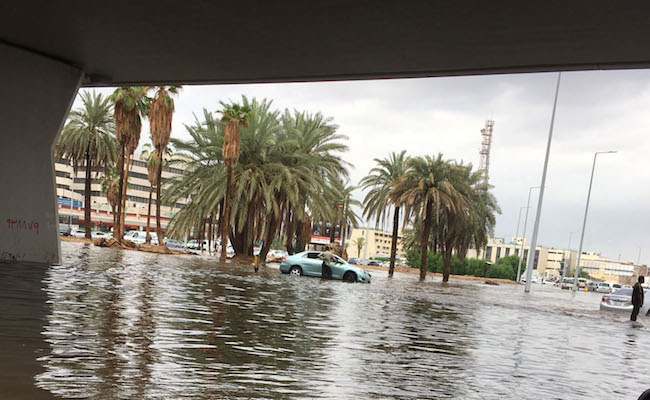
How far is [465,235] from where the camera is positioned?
4825 cm

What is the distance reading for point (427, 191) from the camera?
45969 mm

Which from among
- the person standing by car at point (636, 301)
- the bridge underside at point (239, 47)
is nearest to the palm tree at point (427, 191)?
the person standing by car at point (636, 301)

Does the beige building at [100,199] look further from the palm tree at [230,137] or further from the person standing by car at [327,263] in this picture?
the person standing by car at [327,263]

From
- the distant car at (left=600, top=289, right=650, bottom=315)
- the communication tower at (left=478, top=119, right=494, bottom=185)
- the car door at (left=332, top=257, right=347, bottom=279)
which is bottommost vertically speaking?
the car door at (left=332, top=257, right=347, bottom=279)

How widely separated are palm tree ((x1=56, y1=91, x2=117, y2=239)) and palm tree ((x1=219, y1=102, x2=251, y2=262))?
16.4m

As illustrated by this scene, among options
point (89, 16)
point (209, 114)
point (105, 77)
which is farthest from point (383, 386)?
point (209, 114)

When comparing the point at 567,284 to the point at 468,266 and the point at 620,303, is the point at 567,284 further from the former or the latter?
the point at 620,303

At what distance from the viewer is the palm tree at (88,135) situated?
4828 centimetres

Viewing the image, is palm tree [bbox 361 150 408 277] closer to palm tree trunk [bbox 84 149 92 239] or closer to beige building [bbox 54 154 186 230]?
palm tree trunk [bbox 84 149 92 239]

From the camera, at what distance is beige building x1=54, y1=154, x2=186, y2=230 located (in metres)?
105

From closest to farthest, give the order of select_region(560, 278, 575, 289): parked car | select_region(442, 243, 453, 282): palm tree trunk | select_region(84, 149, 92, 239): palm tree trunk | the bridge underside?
the bridge underside, select_region(84, 149, 92, 239): palm tree trunk, select_region(442, 243, 453, 282): palm tree trunk, select_region(560, 278, 575, 289): parked car

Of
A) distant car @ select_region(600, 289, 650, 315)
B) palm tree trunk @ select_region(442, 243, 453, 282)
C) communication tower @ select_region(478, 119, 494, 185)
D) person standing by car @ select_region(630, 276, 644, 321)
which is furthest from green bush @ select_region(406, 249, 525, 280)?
communication tower @ select_region(478, 119, 494, 185)

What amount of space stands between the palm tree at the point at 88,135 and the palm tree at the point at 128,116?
5342mm

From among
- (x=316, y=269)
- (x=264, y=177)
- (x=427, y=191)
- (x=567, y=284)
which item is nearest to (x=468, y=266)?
(x=427, y=191)
